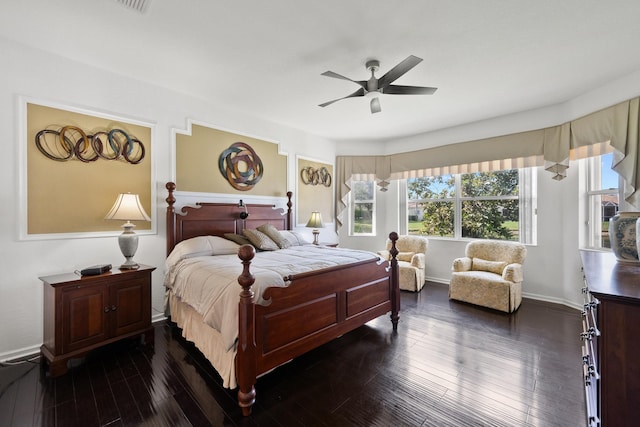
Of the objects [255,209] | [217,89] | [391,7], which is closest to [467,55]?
[391,7]

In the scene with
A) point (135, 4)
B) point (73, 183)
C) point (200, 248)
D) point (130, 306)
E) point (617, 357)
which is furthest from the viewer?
point (200, 248)

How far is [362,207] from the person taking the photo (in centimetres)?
576

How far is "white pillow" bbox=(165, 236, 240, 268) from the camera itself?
2.93 m

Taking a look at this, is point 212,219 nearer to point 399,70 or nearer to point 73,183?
point 73,183

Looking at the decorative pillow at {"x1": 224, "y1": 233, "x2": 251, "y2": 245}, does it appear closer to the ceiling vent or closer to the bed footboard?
the bed footboard

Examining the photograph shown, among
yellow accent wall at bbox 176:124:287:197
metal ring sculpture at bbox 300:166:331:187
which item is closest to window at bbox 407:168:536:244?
metal ring sculpture at bbox 300:166:331:187

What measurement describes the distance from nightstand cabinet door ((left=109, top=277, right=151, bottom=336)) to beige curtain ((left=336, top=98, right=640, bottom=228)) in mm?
3642

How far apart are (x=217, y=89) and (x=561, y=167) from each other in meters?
4.63

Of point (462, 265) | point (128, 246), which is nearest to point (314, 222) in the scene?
point (462, 265)

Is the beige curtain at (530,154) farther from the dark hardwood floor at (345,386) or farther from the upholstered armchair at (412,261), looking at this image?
the dark hardwood floor at (345,386)

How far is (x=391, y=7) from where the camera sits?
1967mm

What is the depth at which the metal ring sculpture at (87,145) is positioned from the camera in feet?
8.27

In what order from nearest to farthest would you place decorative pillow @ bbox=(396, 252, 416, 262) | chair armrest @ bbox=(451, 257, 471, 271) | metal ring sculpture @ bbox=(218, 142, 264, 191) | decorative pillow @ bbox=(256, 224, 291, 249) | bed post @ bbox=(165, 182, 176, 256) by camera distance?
bed post @ bbox=(165, 182, 176, 256) → decorative pillow @ bbox=(256, 224, 291, 249) → metal ring sculpture @ bbox=(218, 142, 264, 191) → chair armrest @ bbox=(451, 257, 471, 271) → decorative pillow @ bbox=(396, 252, 416, 262)

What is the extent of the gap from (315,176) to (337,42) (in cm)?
289
